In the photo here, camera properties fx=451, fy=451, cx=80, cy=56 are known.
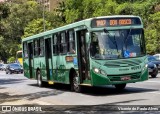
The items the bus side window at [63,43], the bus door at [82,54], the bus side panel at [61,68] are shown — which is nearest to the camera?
the bus door at [82,54]

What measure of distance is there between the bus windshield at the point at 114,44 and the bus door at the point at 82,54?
802mm

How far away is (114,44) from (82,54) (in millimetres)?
1693

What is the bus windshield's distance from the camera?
658 inches

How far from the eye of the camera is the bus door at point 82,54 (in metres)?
17.6

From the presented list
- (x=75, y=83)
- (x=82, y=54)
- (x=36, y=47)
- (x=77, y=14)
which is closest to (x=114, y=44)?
(x=82, y=54)

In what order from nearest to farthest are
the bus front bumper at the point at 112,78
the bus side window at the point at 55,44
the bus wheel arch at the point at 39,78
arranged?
1. the bus front bumper at the point at 112,78
2. the bus side window at the point at 55,44
3. the bus wheel arch at the point at 39,78

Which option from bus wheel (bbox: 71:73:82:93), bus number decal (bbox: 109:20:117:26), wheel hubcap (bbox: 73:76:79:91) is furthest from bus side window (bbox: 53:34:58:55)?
bus number decal (bbox: 109:20:117:26)

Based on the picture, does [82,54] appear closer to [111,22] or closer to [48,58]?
[111,22]

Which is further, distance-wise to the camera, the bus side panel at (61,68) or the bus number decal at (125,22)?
the bus side panel at (61,68)

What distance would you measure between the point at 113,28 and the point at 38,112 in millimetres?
5767

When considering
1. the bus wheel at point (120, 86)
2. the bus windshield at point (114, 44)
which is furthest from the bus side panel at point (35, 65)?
the bus windshield at point (114, 44)

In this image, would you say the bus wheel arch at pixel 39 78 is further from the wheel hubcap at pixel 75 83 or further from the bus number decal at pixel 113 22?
the bus number decal at pixel 113 22

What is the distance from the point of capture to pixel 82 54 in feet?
58.8

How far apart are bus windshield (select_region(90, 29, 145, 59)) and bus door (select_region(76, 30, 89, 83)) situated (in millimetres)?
802
